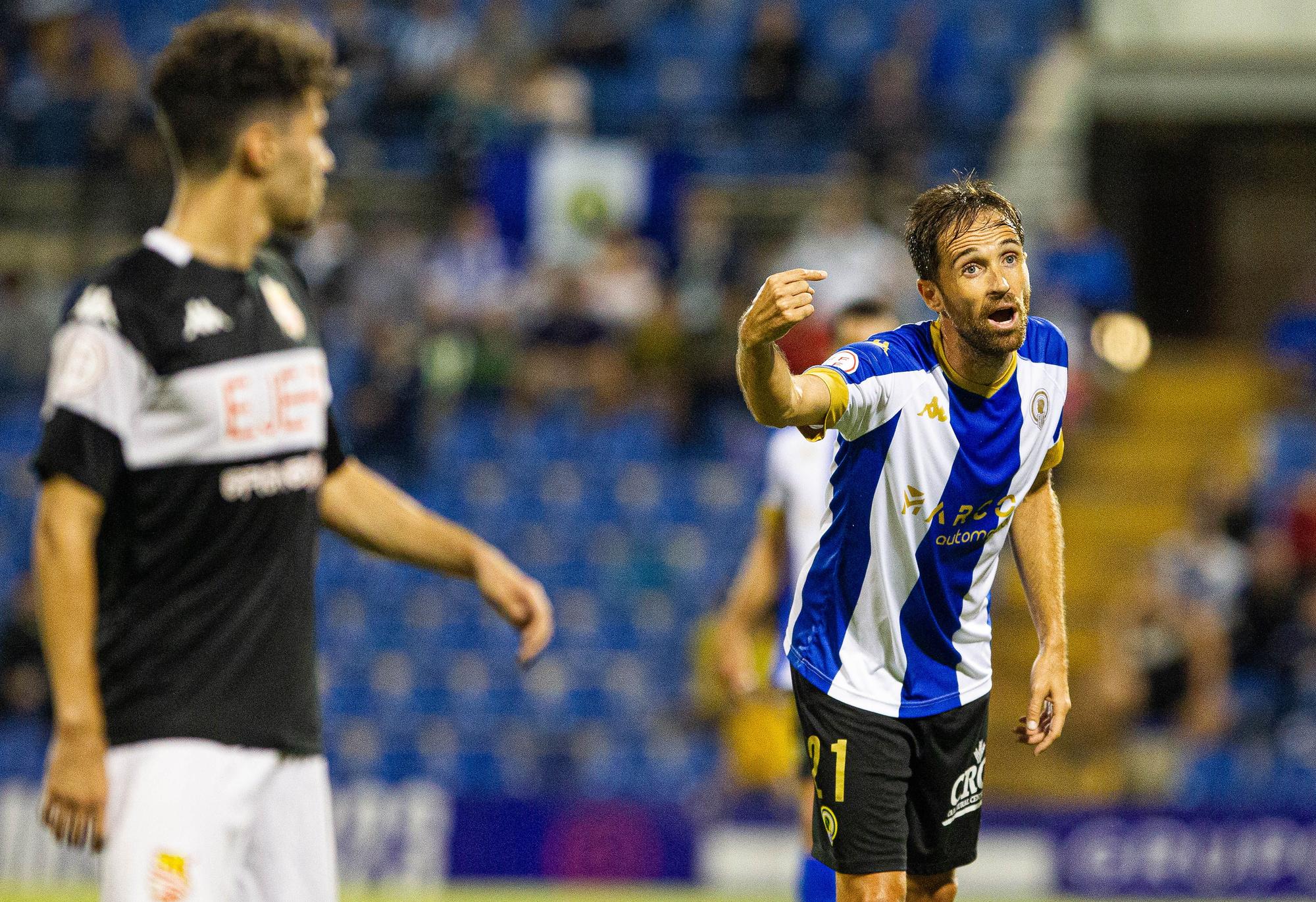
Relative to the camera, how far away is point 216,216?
12.0 feet

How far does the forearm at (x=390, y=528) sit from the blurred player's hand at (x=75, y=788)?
0.98 meters

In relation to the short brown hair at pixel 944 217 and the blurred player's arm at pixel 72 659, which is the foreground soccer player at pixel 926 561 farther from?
the blurred player's arm at pixel 72 659

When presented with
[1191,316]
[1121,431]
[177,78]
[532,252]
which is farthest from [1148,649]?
[177,78]

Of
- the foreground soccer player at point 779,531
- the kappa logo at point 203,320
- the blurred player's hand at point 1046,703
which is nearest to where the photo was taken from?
the kappa logo at point 203,320

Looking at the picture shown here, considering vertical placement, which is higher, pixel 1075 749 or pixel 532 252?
pixel 532 252

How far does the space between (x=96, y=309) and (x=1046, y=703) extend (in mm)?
2520

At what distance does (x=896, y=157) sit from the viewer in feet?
47.3

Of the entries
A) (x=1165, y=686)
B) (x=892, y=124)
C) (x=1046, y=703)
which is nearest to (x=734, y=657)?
(x=1046, y=703)

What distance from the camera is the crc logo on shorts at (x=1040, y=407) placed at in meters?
4.43

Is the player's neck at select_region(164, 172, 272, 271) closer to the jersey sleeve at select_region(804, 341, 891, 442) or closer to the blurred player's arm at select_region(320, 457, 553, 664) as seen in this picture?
the blurred player's arm at select_region(320, 457, 553, 664)

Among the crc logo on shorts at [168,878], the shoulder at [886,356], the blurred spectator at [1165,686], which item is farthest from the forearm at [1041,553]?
the blurred spectator at [1165,686]

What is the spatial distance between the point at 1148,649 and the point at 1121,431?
135 inches

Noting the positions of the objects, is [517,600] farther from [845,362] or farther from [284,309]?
[845,362]

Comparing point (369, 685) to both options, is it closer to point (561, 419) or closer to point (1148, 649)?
point (561, 419)
